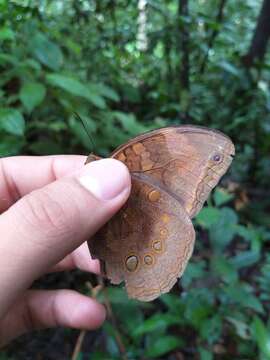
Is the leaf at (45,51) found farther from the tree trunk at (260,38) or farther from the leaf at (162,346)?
the tree trunk at (260,38)

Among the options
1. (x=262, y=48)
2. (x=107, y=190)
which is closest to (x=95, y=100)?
(x=107, y=190)

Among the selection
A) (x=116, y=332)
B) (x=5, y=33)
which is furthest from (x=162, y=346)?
(x=5, y=33)

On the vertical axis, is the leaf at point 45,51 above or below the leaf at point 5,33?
below

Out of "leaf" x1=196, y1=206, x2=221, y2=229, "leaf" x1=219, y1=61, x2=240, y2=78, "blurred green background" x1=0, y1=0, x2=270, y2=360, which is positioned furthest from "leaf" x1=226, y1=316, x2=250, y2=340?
"leaf" x1=219, y1=61, x2=240, y2=78

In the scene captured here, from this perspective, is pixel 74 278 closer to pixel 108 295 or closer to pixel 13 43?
pixel 108 295

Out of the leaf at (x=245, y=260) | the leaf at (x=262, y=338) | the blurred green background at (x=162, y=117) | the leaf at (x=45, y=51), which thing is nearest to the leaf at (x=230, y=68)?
the blurred green background at (x=162, y=117)

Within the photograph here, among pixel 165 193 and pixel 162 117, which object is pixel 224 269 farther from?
pixel 162 117
